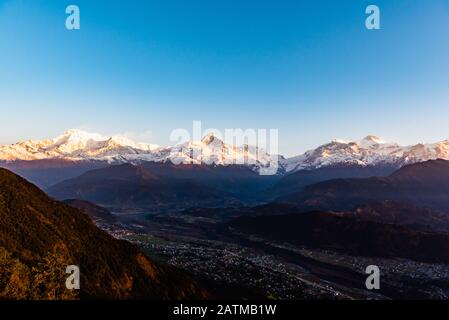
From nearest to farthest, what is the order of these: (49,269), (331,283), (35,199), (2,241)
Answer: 1. (49,269)
2. (2,241)
3. (35,199)
4. (331,283)

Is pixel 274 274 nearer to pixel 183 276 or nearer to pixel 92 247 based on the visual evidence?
pixel 183 276

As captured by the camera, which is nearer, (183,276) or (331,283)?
(183,276)

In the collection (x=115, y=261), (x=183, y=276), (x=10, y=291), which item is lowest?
(x=183, y=276)
